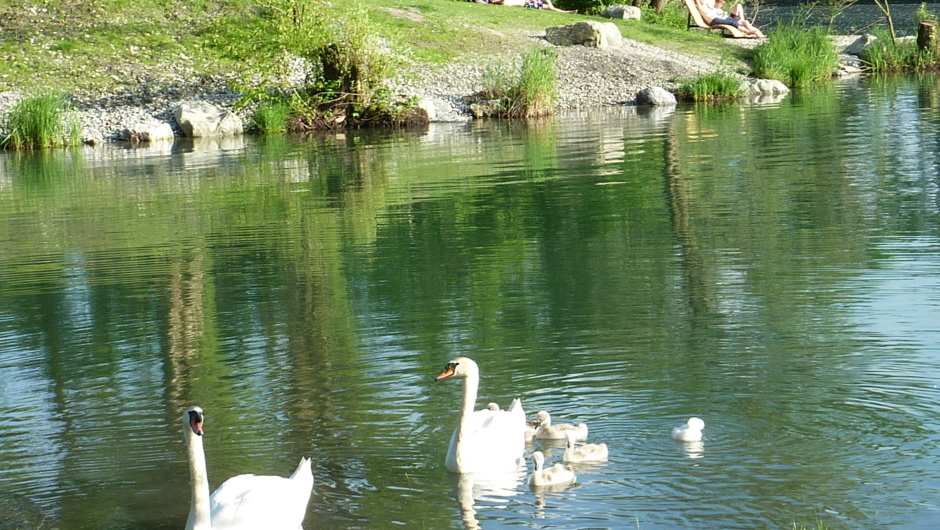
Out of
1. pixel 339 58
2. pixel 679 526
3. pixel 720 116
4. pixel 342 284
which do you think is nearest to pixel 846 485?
pixel 679 526

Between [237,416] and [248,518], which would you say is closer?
[248,518]

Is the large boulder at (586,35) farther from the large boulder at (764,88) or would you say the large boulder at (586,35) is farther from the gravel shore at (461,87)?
the large boulder at (764,88)

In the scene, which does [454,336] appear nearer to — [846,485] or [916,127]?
[846,485]

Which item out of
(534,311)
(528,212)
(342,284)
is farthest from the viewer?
(528,212)

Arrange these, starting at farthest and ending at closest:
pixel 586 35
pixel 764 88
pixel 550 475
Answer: pixel 586 35 < pixel 764 88 < pixel 550 475

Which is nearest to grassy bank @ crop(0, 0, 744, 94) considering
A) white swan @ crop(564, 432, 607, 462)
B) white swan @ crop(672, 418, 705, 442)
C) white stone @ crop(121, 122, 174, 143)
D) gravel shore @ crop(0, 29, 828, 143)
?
gravel shore @ crop(0, 29, 828, 143)

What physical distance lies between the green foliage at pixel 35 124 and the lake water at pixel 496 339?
11204mm

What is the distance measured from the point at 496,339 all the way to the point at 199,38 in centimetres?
3026

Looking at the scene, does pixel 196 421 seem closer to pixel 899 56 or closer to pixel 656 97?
pixel 656 97

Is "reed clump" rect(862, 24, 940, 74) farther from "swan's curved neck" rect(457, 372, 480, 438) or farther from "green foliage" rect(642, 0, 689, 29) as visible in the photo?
"swan's curved neck" rect(457, 372, 480, 438)

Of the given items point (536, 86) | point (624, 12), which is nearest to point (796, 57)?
point (536, 86)

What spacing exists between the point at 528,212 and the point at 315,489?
9.19 meters

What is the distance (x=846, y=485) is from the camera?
253 inches

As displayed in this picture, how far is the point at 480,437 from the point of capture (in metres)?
6.97
